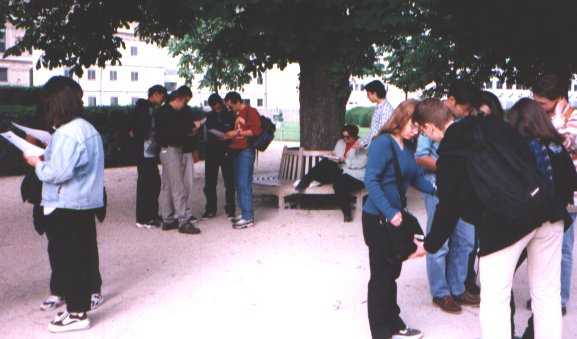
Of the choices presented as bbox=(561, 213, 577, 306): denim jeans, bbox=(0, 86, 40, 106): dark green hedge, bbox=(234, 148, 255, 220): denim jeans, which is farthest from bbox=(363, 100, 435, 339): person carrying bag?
bbox=(0, 86, 40, 106): dark green hedge

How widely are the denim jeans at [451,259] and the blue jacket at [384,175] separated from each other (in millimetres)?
834

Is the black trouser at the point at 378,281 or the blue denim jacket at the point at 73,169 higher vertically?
the blue denim jacket at the point at 73,169

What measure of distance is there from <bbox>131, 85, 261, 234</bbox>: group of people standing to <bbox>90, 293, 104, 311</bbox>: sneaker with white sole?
278cm

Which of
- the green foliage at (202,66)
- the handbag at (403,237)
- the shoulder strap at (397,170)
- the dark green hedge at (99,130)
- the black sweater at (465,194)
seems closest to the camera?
the black sweater at (465,194)

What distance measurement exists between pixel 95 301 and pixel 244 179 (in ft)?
11.4

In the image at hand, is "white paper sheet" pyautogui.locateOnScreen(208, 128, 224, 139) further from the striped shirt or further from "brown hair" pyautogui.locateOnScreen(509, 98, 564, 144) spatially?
"brown hair" pyautogui.locateOnScreen(509, 98, 564, 144)

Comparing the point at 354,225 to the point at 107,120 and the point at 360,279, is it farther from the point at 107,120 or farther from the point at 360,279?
the point at 107,120

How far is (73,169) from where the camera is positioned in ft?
15.2

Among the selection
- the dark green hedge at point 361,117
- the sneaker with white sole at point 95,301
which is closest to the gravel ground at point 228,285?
the sneaker with white sole at point 95,301

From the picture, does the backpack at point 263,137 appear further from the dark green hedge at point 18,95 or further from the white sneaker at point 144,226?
the dark green hedge at point 18,95

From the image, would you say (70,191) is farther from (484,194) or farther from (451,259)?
(451,259)

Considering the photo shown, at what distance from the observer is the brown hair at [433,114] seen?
4.39m

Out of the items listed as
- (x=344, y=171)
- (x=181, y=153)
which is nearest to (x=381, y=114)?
(x=344, y=171)

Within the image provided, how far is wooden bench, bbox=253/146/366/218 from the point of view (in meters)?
9.53
